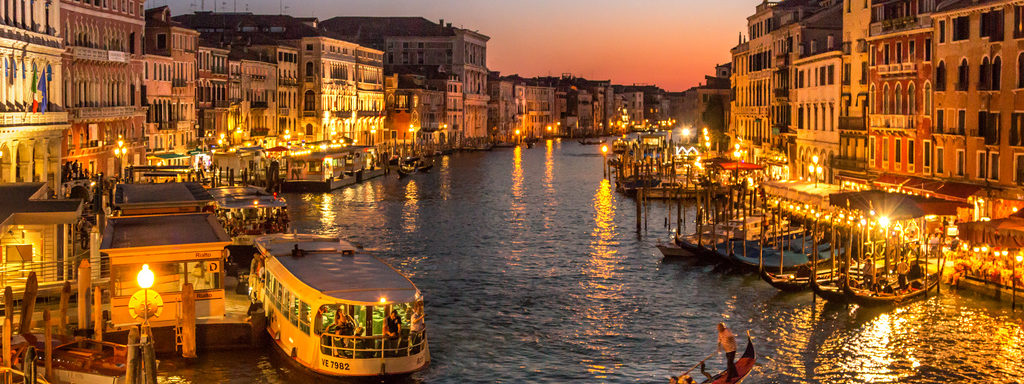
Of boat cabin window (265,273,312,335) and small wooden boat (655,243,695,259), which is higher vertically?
boat cabin window (265,273,312,335)

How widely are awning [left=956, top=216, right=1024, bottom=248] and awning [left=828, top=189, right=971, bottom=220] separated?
2530 mm

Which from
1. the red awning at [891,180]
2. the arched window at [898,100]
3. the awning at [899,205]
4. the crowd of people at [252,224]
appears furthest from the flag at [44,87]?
the arched window at [898,100]

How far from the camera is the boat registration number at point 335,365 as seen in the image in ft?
53.8

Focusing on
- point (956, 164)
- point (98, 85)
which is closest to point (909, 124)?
point (956, 164)

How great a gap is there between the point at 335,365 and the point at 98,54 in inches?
981

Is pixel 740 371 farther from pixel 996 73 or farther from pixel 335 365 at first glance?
pixel 996 73

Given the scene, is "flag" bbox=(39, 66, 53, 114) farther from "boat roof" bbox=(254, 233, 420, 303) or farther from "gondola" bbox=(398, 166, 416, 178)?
"gondola" bbox=(398, 166, 416, 178)

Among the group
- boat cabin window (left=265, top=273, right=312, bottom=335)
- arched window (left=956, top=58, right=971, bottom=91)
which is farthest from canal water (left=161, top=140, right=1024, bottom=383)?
arched window (left=956, top=58, right=971, bottom=91)

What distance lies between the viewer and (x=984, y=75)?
28.1 meters

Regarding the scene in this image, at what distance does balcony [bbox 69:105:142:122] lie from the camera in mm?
36250

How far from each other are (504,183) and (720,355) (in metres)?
40.0

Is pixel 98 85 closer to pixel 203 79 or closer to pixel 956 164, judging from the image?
pixel 203 79

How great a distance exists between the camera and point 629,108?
199625 millimetres

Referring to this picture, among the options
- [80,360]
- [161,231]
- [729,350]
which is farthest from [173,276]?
[729,350]
